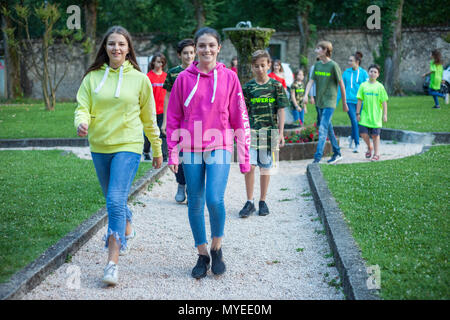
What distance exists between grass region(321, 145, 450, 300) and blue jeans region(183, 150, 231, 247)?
129 cm

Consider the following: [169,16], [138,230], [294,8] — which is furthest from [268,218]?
[169,16]

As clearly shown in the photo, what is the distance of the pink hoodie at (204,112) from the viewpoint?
15.0 feet

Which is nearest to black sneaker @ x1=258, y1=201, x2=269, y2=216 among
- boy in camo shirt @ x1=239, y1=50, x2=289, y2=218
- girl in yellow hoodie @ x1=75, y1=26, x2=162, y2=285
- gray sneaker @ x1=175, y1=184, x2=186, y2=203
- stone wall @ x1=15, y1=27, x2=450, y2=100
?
boy in camo shirt @ x1=239, y1=50, x2=289, y2=218

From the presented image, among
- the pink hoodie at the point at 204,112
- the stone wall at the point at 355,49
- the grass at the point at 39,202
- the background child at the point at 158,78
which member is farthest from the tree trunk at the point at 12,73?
the pink hoodie at the point at 204,112

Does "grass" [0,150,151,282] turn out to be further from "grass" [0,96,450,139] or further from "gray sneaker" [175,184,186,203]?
"grass" [0,96,450,139]

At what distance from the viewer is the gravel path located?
173 inches

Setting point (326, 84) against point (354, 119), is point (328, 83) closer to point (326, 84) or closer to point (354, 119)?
point (326, 84)

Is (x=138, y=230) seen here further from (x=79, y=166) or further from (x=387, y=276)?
(x=79, y=166)

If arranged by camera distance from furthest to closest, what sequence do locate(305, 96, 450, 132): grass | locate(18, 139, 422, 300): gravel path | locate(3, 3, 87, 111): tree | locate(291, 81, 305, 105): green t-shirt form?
locate(3, 3, 87, 111): tree
locate(291, 81, 305, 105): green t-shirt
locate(305, 96, 450, 132): grass
locate(18, 139, 422, 300): gravel path

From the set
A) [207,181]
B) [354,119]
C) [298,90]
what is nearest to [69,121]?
[298,90]

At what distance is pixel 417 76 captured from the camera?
97.5ft

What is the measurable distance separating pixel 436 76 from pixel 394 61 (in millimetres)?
9122

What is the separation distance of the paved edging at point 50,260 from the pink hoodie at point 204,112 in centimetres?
135

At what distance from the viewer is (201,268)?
477 centimetres
